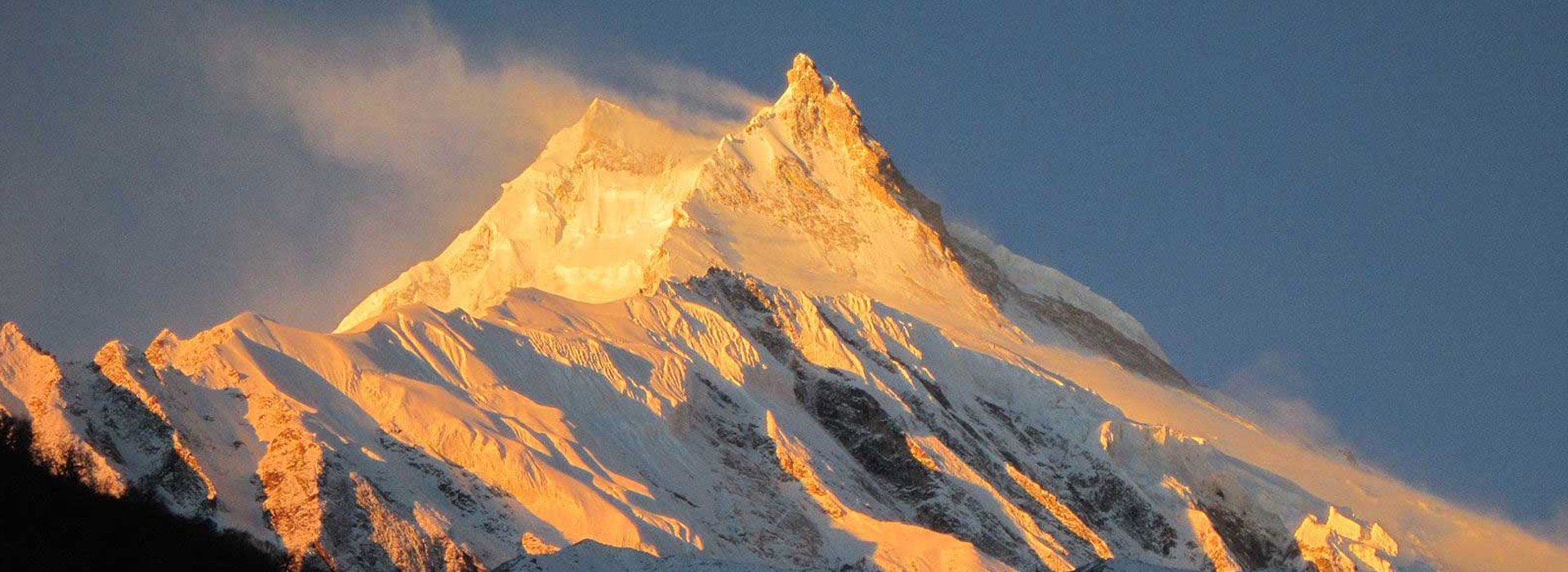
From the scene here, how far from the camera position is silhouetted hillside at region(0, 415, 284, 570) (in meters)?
69.8

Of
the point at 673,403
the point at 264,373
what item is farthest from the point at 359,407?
the point at 673,403

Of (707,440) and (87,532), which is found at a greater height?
(707,440)

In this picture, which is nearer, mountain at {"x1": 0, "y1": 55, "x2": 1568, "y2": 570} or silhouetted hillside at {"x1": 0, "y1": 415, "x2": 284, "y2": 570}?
silhouetted hillside at {"x1": 0, "y1": 415, "x2": 284, "y2": 570}

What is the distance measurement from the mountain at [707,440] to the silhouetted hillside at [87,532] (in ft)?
11.1

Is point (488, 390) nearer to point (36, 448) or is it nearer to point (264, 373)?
point (264, 373)

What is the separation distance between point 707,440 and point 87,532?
167ft

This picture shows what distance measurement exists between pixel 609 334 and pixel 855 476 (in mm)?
15763

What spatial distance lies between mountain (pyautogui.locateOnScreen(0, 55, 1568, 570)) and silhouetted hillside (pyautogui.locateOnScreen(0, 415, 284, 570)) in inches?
134

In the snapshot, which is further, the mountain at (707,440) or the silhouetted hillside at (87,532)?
the mountain at (707,440)

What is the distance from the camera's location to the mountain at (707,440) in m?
99.2

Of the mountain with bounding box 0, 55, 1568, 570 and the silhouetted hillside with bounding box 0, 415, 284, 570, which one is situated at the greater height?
the mountain with bounding box 0, 55, 1568, 570

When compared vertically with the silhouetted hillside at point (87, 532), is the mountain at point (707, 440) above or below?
above

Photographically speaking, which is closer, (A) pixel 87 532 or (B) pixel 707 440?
(A) pixel 87 532

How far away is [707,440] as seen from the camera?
124 meters
